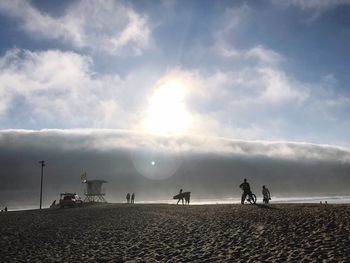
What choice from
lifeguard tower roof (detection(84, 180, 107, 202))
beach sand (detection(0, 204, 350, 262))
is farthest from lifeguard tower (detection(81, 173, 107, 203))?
beach sand (detection(0, 204, 350, 262))

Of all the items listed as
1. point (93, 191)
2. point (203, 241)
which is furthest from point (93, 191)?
point (203, 241)

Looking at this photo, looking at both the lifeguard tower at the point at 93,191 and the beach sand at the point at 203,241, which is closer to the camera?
the beach sand at the point at 203,241

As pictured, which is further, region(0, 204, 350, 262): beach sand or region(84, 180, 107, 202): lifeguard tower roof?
region(84, 180, 107, 202): lifeguard tower roof

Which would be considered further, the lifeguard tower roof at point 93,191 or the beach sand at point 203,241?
the lifeguard tower roof at point 93,191

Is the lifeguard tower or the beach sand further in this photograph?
the lifeguard tower

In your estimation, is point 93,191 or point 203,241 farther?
point 93,191

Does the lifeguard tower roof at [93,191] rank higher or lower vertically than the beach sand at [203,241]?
higher

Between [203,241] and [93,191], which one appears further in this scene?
[93,191]

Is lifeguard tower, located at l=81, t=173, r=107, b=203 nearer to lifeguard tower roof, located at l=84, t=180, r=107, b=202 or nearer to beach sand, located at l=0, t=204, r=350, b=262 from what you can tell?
lifeguard tower roof, located at l=84, t=180, r=107, b=202

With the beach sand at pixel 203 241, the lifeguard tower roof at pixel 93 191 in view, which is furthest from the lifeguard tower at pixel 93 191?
the beach sand at pixel 203 241

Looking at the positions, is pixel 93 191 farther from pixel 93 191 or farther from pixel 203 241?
pixel 203 241

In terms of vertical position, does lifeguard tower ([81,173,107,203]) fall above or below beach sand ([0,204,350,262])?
above

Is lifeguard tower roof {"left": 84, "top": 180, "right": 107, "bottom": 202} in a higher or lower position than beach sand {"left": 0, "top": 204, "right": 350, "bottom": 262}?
higher

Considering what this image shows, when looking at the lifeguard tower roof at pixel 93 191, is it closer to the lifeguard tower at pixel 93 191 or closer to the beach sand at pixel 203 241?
the lifeguard tower at pixel 93 191
